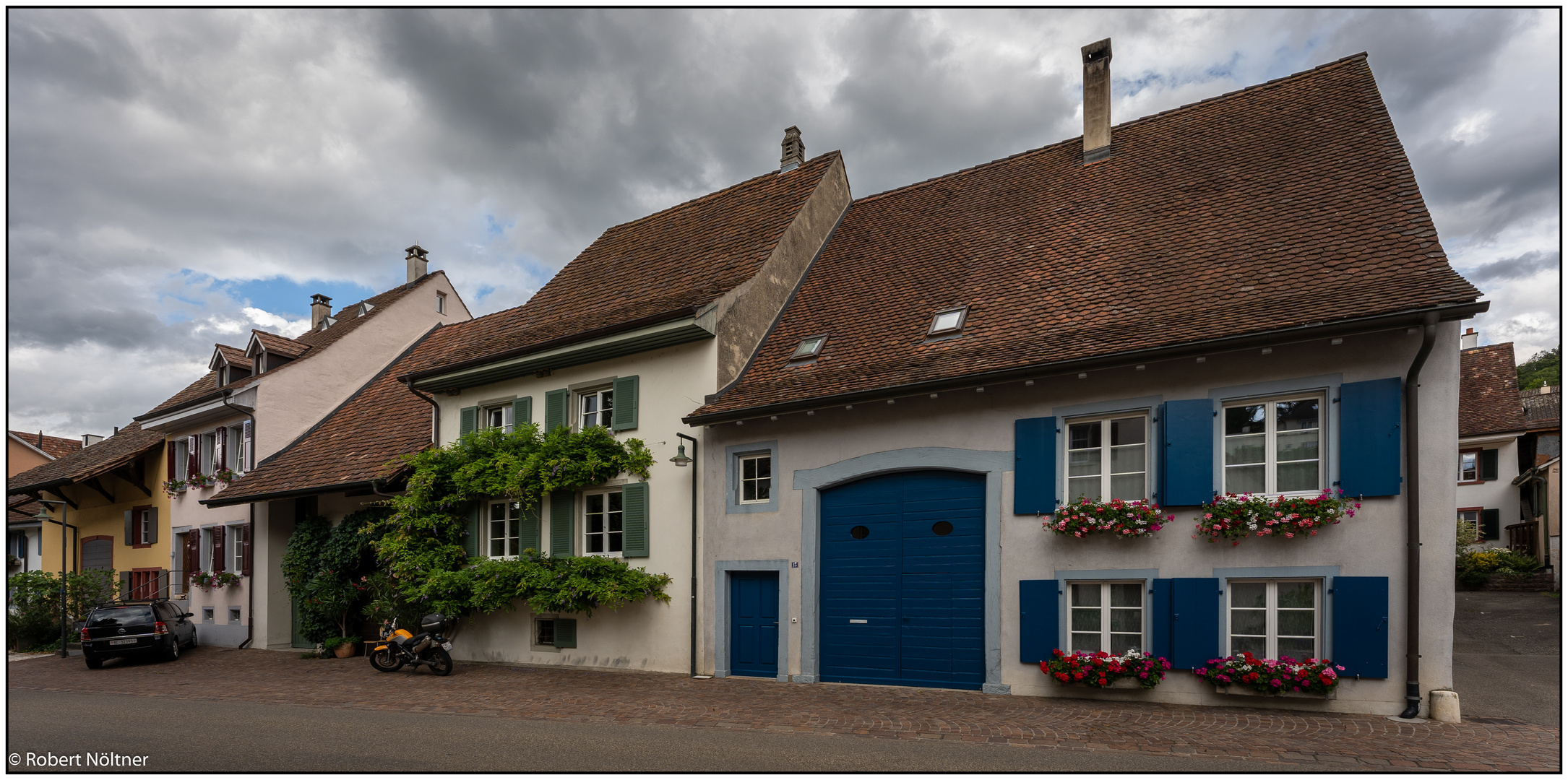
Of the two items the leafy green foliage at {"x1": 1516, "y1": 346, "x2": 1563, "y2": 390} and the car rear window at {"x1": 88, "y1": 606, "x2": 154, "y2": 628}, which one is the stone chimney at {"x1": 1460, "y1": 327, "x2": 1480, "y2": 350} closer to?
the leafy green foliage at {"x1": 1516, "y1": 346, "x2": 1563, "y2": 390}

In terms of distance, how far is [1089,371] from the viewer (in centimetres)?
1107

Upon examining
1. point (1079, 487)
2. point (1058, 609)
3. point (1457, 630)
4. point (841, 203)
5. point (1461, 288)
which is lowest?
point (1457, 630)

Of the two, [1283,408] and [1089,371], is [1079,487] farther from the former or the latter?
[1283,408]

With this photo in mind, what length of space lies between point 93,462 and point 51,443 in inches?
764

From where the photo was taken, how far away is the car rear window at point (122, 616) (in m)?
19.1

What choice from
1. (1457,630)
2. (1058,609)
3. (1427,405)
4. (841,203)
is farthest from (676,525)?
(1457,630)

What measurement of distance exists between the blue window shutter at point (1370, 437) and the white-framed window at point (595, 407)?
1090 cm

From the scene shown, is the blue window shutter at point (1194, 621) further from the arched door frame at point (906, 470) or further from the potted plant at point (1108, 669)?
the arched door frame at point (906, 470)

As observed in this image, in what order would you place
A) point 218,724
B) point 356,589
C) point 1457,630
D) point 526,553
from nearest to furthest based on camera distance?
point 218,724 → point 526,553 → point 1457,630 → point 356,589

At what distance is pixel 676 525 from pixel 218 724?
6.65 metres

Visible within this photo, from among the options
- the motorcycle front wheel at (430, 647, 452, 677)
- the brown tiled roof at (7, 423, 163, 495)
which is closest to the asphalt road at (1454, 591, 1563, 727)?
the motorcycle front wheel at (430, 647, 452, 677)

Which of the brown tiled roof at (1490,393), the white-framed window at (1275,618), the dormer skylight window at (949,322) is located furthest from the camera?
the brown tiled roof at (1490,393)

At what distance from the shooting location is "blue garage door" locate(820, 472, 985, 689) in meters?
12.1

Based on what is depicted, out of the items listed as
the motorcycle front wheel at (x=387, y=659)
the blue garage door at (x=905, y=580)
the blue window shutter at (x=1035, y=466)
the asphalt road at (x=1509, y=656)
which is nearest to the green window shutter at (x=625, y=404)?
the blue garage door at (x=905, y=580)
